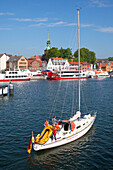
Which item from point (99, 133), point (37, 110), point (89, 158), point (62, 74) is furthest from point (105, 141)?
point (62, 74)

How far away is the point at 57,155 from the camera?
1936 cm

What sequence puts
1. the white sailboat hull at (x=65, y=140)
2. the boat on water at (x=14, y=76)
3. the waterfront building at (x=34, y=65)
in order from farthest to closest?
the waterfront building at (x=34, y=65), the boat on water at (x=14, y=76), the white sailboat hull at (x=65, y=140)

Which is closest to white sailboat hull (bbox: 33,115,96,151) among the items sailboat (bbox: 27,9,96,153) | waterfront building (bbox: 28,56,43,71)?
sailboat (bbox: 27,9,96,153)

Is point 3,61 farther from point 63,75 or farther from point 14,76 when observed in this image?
point 63,75

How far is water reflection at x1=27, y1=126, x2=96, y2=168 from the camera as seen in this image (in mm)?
17984

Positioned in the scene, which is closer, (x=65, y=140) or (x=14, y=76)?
(x=65, y=140)

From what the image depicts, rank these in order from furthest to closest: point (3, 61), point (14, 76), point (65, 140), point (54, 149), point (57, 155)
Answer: point (3, 61) < point (14, 76) < point (65, 140) < point (54, 149) < point (57, 155)

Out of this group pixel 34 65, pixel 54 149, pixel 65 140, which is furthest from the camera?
pixel 34 65

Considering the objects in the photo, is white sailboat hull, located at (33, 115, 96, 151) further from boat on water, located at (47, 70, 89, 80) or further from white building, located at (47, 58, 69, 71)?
white building, located at (47, 58, 69, 71)

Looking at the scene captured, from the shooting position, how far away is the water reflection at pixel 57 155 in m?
18.0

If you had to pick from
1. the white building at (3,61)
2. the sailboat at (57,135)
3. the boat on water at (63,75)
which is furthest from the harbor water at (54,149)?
the white building at (3,61)

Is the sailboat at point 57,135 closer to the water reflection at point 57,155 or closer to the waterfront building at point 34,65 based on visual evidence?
the water reflection at point 57,155

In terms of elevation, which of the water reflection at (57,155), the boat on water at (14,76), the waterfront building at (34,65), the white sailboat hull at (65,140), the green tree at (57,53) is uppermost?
the green tree at (57,53)

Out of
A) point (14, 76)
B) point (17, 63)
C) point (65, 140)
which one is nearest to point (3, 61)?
point (17, 63)
